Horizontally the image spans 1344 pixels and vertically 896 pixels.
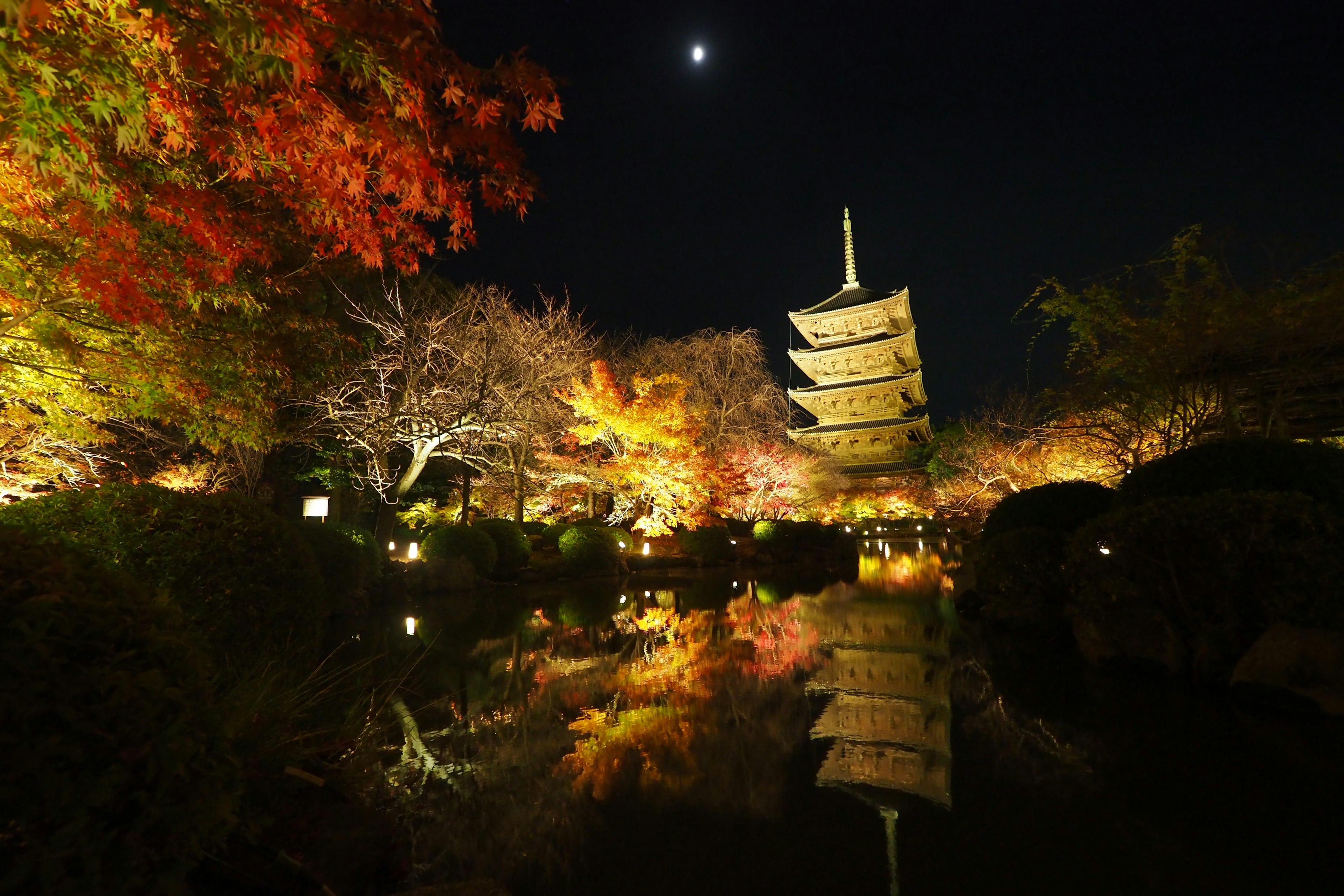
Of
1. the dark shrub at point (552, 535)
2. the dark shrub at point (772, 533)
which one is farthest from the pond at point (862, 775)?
the dark shrub at point (772, 533)

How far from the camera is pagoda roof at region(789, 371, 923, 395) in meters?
34.8

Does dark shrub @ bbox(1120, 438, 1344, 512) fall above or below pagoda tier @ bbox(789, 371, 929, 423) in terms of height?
below

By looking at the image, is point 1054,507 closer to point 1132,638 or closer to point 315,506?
point 1132,638

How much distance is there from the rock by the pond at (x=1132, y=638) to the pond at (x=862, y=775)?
0.67 ft

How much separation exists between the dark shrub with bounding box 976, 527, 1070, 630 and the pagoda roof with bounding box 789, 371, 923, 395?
28.5m

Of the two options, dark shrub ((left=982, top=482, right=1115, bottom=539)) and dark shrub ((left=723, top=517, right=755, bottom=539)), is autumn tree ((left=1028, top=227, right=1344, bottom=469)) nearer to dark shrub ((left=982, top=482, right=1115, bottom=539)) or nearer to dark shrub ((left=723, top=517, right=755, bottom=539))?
dark shrub ((left=982, top=482, right=1115, bottom=539))

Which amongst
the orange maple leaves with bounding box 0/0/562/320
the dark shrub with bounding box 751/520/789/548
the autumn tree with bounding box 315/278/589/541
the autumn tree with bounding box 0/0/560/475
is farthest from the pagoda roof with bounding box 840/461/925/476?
the orange maple leaves with bounding box 0/0/562/320

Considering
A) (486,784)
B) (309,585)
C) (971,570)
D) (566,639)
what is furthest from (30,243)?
(971,570)

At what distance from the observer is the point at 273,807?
2.49 metres

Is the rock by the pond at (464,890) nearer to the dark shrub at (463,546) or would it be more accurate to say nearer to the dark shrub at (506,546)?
the dark shrub at (463,546)

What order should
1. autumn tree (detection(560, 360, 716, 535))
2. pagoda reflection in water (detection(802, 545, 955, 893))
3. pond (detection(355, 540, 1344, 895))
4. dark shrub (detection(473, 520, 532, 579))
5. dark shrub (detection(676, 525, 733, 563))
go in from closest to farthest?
1. pond (detection(355, 540, 1344, 895))
2. pagoda reflection in water (detection(802, 545, 955, 893))
3. dark shrub (detection(473, 520, 532, 579))
4. autumn tree (detection(560, 360, 716, 535))
5. dark shrub (detection(676, 525, 733, 563))

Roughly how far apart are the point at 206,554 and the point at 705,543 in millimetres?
15403

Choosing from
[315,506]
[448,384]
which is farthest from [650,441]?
[315,506]

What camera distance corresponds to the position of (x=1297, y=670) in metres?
4.52
